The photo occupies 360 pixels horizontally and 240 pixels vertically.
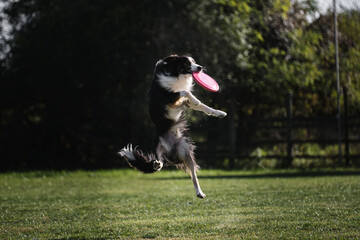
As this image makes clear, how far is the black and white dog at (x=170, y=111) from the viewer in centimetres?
596

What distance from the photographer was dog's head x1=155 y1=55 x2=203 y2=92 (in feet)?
19.6

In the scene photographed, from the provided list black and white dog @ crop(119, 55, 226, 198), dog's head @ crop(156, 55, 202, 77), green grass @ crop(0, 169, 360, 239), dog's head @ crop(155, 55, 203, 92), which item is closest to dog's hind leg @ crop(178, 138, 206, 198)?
black and white dog @ crop(119, 55, 226, 198)

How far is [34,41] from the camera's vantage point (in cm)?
1672

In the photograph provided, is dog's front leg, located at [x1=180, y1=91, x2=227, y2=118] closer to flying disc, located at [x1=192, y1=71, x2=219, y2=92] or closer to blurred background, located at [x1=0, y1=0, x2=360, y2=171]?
flying disc, located at [x1=192, y1=71, x2=219, y2=92]

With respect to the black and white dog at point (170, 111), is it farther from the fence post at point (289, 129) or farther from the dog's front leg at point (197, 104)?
the fence post at point (289, 129)

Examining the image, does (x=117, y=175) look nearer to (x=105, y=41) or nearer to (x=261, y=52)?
(x=105, y=41)

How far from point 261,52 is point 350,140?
4.24 meters

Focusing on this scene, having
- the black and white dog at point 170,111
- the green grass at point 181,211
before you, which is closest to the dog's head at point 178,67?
the black and white dog at point 170,111

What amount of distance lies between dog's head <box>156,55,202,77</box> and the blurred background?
926 centimetres

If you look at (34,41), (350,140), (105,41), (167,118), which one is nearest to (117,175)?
(105,41)

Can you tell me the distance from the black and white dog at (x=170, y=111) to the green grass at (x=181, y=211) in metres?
0.72

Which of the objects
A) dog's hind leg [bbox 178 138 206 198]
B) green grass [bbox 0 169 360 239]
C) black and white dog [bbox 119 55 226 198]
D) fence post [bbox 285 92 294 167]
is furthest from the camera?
fence post [bbox 285 92 294 167]

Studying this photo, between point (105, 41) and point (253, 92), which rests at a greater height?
point (105, 41)

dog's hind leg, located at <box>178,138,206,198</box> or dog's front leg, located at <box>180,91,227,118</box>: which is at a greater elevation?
dog's front leg, located at <box>180,91,227,118</box>
